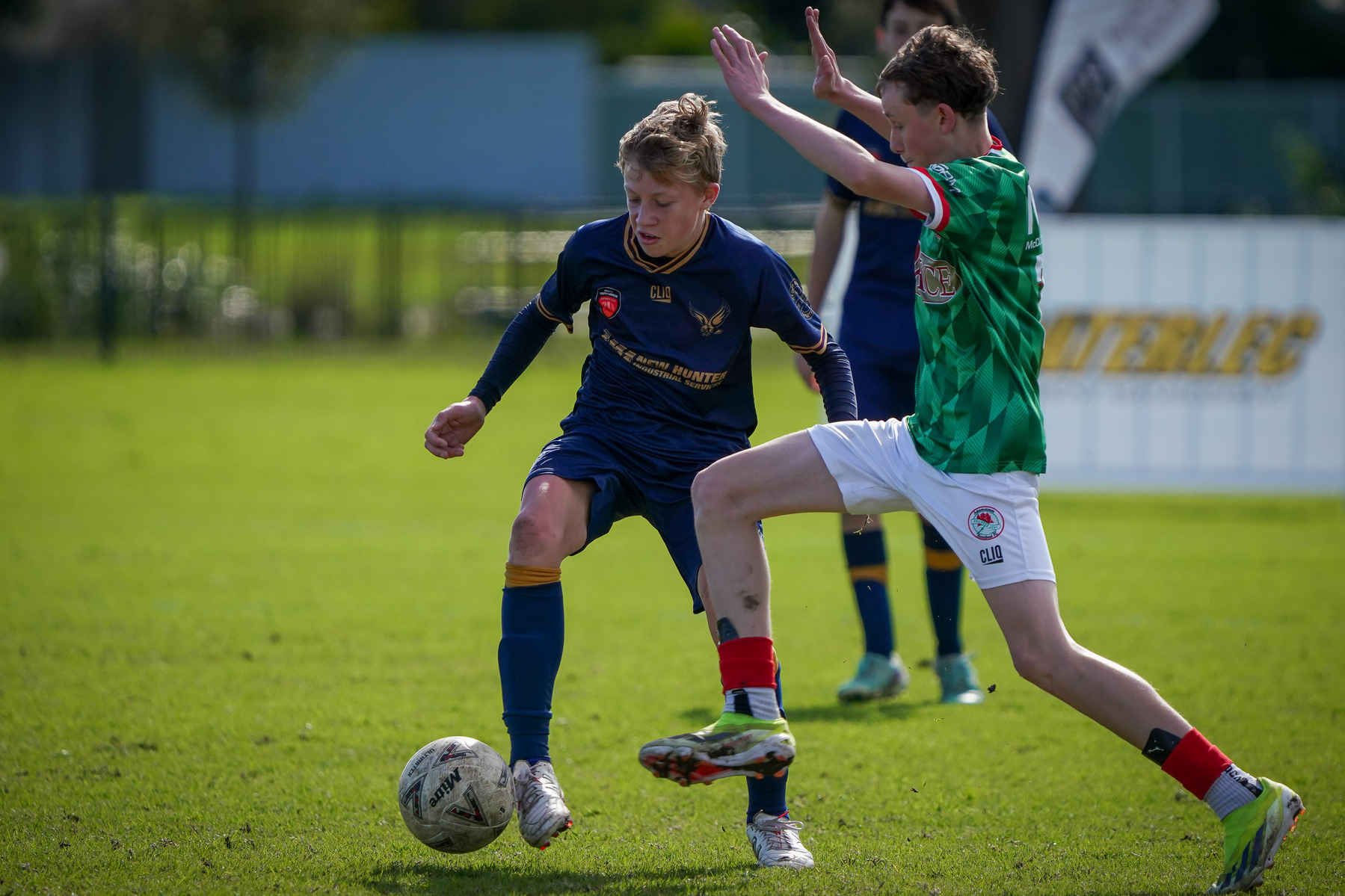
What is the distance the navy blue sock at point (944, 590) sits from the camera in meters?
5.60

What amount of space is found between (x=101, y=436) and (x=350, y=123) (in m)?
24.4

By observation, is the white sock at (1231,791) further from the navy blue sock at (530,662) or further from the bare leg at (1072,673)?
the navy blue sock at (530,662)

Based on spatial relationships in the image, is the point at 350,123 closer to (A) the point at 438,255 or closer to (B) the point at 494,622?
(A) the point at 438,255

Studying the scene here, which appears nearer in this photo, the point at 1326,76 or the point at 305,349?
the point at 305,349

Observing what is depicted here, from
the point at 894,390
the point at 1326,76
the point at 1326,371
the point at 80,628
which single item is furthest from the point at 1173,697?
the point at 1326,76

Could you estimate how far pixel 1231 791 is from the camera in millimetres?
3473

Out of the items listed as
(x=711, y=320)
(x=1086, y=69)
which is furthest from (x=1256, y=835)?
(x=1086, y=69)

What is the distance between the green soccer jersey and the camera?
3512mm

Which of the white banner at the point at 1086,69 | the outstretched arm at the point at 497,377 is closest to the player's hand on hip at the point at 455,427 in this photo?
the outstretched arm at the point at 497,377

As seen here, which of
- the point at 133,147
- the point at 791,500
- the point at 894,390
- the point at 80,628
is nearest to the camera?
the point at 791,500

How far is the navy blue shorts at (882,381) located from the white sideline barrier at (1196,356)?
5.03 m

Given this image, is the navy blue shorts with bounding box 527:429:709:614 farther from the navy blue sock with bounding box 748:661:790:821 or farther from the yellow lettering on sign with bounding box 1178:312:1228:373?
the yellow lettering on sign with bounding box 1178:312:1228:373

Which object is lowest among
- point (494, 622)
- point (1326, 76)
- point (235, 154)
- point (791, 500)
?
point (494, 622)

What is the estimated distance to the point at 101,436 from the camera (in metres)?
12.9
